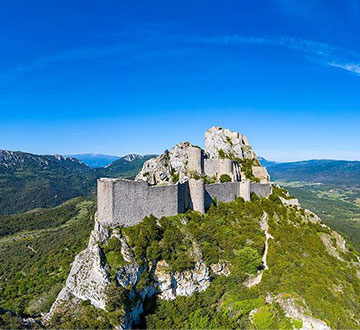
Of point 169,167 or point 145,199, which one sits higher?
point 169,167

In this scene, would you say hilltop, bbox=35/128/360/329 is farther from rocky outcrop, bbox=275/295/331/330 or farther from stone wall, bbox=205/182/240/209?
stone wall, bbox=205/182/240/209

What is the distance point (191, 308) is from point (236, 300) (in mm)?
4786

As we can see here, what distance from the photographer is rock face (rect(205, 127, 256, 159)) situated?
163 ft

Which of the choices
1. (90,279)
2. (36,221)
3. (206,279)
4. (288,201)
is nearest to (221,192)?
(206,279)

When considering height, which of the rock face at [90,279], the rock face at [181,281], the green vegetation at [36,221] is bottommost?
the green vegetation at [36,221]

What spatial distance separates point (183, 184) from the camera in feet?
113

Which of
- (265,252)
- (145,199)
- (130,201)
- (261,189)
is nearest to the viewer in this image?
(130,201)

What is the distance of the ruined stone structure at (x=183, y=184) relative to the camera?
94.5 feet

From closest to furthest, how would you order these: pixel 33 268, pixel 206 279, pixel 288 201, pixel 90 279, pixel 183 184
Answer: pixel 90 279, pixel 206 279, pixel 183 184, pixel 288 201, pixel 33 268

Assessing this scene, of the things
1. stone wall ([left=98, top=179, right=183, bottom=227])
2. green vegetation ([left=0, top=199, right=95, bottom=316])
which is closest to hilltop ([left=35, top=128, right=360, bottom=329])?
stone wall ([left=98, top=179, right=183, bottom=227])

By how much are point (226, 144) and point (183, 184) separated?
18.5 m

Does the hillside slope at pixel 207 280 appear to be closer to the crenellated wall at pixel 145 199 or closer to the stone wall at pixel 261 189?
the crenellated wall at pixel 145 199

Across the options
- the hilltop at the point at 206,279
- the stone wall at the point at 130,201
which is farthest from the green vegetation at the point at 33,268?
the stone wall at the point at 130,201

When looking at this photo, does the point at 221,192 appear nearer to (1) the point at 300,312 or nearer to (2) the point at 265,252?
(2) the point at 265,252
